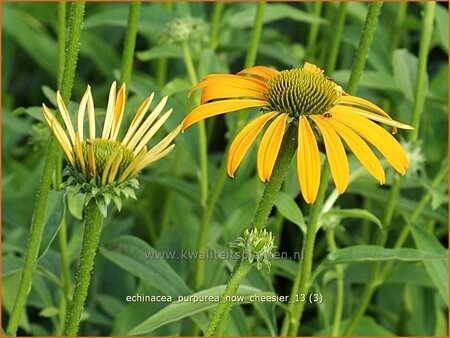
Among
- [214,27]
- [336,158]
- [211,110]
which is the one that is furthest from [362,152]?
[214,27]

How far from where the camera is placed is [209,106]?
83 centimetres

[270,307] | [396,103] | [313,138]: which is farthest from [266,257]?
[396,103]

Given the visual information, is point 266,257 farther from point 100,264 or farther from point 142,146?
point 100,264

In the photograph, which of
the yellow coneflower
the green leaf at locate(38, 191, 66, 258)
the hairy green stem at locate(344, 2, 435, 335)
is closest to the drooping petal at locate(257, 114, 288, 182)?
the yellow coneflower

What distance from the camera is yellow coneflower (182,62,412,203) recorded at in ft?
2.53

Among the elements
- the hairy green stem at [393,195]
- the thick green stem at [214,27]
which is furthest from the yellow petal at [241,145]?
the thick green stem at [214,27]

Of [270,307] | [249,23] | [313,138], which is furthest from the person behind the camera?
[249,23]

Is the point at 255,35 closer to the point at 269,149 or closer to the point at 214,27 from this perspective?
the point at 214,27

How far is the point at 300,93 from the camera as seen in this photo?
85 centimetres

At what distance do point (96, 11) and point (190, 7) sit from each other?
22.1 inches

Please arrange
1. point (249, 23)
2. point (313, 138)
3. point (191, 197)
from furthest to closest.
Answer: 1. point (249, 23)
2. point (191, 197)
3. point (313, 138)

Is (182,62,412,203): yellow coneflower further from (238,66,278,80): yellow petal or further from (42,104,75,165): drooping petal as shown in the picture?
(42,104,75,165): drooping petal

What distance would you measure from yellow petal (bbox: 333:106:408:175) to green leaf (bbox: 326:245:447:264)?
0.24 metres

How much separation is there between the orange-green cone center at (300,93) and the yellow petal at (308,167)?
0.05m
